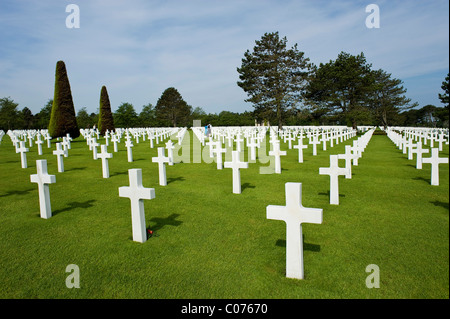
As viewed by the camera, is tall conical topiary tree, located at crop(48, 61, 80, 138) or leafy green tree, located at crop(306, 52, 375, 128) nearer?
tall conical topiary tree, located at crop(48, 61, 80, 138)

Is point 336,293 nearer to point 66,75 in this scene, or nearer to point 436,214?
point 436,214

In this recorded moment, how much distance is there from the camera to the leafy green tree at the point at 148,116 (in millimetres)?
74500

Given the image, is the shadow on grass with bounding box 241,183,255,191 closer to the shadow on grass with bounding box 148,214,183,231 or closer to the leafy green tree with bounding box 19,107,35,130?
the shadow on grass with bounding box 148,214,183,231

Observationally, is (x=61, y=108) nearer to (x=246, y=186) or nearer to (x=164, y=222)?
(x=246, y=186)

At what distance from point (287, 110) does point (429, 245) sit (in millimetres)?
37198

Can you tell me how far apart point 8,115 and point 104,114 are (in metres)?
40.1

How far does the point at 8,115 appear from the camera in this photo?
5978 cm

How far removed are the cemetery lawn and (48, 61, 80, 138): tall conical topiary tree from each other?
19.3 m

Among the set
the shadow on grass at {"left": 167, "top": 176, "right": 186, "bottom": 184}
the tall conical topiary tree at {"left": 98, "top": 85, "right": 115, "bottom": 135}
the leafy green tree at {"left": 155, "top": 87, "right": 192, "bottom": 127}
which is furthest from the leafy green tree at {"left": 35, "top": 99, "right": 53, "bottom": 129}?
the shadow on grass at {"left": 167, "top": 176, "right": 186, "bottom": 184}

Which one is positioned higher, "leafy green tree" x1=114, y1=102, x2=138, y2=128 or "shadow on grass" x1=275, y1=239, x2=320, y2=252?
"leafy green tree" x1=114, y1=102, x2=138, y2=128

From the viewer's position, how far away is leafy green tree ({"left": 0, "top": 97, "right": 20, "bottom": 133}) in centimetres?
5865

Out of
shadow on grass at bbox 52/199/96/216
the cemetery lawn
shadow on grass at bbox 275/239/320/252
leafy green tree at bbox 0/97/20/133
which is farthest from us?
leafy green tree at bbox 0/97/20/133
